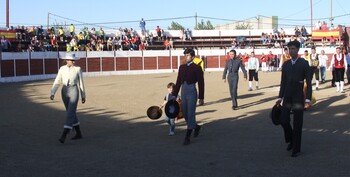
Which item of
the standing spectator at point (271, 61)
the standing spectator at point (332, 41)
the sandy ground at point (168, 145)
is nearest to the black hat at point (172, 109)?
the sandy ground at point (168, 145)

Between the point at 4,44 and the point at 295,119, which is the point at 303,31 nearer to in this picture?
the point at 4,44

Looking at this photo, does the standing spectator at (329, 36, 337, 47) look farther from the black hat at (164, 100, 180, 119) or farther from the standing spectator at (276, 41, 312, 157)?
the standing spectator at (276, 41, 312, 157)

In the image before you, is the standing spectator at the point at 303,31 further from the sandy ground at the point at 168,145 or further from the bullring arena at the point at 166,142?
the sandy ground at the point at 168,145

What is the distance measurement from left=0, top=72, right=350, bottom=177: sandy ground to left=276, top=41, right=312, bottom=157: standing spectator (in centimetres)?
34

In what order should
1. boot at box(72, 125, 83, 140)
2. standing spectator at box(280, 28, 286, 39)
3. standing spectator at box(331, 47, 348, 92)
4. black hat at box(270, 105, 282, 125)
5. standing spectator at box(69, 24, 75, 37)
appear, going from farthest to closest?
standing spectator at box(280, 28, 286, 39), standing spectator at box(69, 24, 75, 37), standing spectator at box(331, 47, 348, 92), boot at box(72, 125, 83, 140), black hat at box(270, 105, 282, 125)

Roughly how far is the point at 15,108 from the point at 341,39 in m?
38.5

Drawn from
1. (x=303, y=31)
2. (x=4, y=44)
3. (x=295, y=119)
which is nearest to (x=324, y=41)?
(x=303, y=31)

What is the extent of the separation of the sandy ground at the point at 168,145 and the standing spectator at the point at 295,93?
13.4 inches

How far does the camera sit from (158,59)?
4169 centimetres

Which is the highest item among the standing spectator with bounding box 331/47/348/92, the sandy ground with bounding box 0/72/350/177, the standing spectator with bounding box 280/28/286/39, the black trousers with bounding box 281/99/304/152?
the standing spectator with bounding box 280/28/286/39

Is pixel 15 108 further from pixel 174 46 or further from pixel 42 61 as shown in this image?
pixel 174 46

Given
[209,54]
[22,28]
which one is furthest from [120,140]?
[209,54]

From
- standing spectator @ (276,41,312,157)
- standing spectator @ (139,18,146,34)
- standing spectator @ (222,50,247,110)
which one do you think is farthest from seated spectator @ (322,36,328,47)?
standing spectator @ (276,41,312,157)

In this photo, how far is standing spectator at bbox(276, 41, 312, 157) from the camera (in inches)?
282
